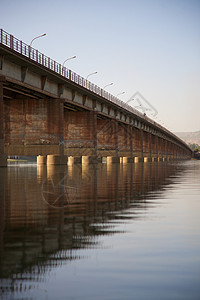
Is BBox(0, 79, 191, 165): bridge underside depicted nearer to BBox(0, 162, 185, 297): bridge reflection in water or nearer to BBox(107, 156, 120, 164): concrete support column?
BBox(107, 156, 120, 164): concrete support column

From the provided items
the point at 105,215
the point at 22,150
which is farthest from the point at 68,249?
the point at 22,150

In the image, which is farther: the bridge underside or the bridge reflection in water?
the bridge underside

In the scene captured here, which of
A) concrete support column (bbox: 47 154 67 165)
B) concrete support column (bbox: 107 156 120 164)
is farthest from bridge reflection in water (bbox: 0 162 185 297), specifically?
concrete support column (bbox: 107 156 120 164)

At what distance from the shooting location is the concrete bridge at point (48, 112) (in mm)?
38928

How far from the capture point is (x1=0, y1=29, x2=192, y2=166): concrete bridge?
128 feet

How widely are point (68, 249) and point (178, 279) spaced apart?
A: 6.09 ft

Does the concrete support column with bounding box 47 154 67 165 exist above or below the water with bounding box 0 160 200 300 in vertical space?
above

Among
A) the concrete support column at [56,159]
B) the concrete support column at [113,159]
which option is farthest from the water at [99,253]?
the concrete support column at [113,159]

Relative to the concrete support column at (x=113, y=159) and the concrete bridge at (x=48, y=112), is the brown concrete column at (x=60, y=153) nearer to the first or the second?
the concrete bridge at (x=48, y=112)

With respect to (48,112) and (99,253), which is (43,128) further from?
(99,253)

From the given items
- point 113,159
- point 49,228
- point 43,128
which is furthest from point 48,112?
point 49,228

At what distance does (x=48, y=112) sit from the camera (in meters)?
49.7

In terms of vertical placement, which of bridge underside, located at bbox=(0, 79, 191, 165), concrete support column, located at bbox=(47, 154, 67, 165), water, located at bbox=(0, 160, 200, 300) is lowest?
water, located at bbox=(0, 160, 200, 300)

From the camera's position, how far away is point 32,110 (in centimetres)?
5053
